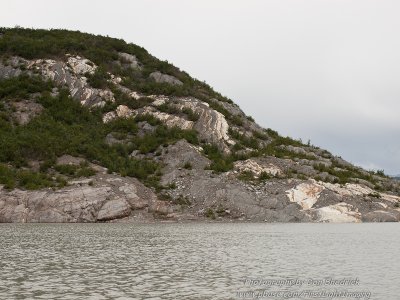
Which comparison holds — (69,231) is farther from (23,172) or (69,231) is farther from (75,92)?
(75,92)

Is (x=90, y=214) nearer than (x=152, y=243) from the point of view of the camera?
No

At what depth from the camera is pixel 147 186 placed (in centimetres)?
7262

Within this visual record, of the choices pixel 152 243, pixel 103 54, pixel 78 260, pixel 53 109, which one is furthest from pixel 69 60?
pixel 78 260

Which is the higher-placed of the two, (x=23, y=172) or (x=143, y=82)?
(x=143, y=82)

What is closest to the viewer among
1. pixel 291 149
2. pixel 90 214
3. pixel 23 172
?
pixel 90 214

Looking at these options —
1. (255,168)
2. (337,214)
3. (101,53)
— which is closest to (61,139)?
(255,168)

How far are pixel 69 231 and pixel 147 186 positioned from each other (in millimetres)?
23602

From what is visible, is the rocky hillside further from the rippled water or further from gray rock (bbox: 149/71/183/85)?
the rippled water

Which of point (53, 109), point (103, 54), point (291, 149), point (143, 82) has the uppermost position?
point (103, 54)

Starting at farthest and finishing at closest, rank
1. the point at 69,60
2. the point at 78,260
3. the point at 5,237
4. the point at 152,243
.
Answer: the point at 69,60 < the point at 5,237 < the point at 152,243 < the point at 78,260

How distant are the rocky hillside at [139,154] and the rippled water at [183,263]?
21.0 meters

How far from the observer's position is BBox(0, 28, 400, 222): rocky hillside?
6706 centimetres

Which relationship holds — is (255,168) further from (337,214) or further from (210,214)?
(337,214)

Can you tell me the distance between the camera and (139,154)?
3275 inches
